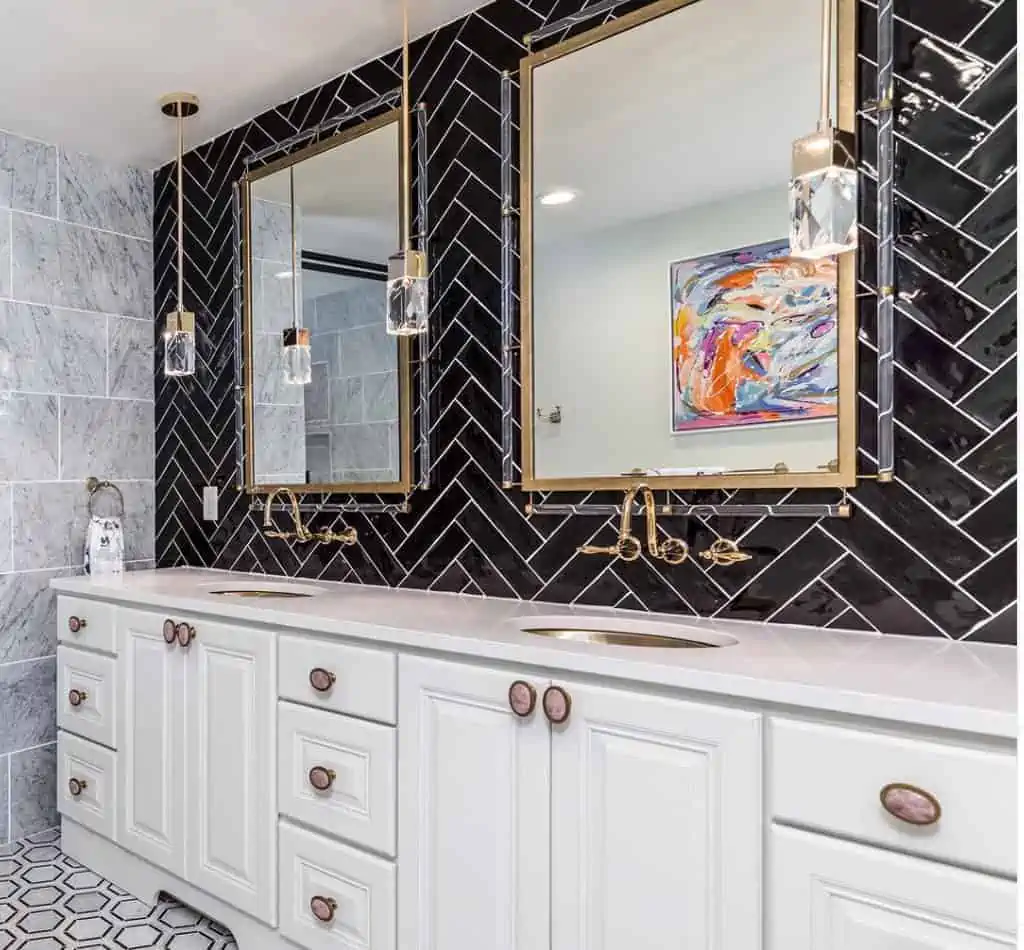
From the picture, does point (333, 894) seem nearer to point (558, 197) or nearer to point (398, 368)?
point (398, 368)

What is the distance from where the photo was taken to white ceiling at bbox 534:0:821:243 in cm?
168

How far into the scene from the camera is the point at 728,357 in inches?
69.6

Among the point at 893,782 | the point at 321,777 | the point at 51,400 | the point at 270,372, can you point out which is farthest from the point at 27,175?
the point at 893,782

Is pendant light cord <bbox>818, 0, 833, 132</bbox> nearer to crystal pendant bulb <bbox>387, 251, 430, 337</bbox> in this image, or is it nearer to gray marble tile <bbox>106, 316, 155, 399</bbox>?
crystal pendant bulb <bbox>387, 251, 430, 337</bbox>

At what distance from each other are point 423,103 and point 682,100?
2.63 ft

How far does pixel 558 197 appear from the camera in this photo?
2.02 m

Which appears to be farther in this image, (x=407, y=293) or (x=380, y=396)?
(x=380, y=396)

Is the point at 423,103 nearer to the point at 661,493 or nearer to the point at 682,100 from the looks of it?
the point at 682,100

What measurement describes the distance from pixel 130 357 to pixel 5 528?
743mm

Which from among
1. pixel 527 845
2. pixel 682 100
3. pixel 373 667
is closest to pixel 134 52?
pixel 682 100

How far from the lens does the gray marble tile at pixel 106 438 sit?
9.65ft

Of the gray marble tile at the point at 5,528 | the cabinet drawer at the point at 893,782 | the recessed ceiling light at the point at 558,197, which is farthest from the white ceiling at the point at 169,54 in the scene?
the cabinet drawer at the point at 893,782

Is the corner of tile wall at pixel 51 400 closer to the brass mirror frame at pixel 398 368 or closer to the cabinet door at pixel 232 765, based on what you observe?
the brass mirror frame at pixel 398 368

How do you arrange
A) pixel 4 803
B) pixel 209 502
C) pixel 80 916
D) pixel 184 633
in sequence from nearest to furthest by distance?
pixel 184 633
pixel 80 916
pixel 4 803
pixel 209 502
